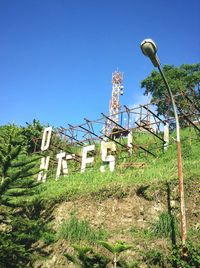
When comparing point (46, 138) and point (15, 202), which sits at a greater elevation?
point (46, 138)

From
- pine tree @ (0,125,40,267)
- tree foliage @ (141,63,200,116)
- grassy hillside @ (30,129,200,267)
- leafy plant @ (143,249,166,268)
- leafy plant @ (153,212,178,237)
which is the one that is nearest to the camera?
leafy plant @ (143,249,166,268)

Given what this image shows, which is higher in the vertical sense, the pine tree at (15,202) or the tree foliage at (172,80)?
the tree foliage at (172,80)

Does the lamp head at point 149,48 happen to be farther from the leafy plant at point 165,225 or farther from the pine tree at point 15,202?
the pine tree at point 15,202

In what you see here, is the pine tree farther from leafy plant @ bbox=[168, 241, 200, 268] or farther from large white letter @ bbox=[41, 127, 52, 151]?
large white letter @ bbox=[41, 127, 52, 151]

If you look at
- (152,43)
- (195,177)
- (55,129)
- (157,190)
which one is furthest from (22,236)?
(55,129)

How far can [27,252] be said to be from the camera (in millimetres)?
11711

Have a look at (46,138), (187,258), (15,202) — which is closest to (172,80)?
(46,138)

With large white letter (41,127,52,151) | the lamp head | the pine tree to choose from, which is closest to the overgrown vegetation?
the pine tree

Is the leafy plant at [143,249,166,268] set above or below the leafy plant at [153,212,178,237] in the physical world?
below

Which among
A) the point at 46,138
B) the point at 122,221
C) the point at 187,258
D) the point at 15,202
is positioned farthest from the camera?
the point at 46,138

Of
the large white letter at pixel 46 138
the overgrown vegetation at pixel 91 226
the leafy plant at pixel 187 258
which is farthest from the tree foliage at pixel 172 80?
the leafy plant at pixel 187 258

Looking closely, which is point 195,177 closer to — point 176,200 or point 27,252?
point 176,200

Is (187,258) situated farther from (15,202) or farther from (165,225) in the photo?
(15,202)

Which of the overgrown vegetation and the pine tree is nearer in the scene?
the overgrown vegetation
